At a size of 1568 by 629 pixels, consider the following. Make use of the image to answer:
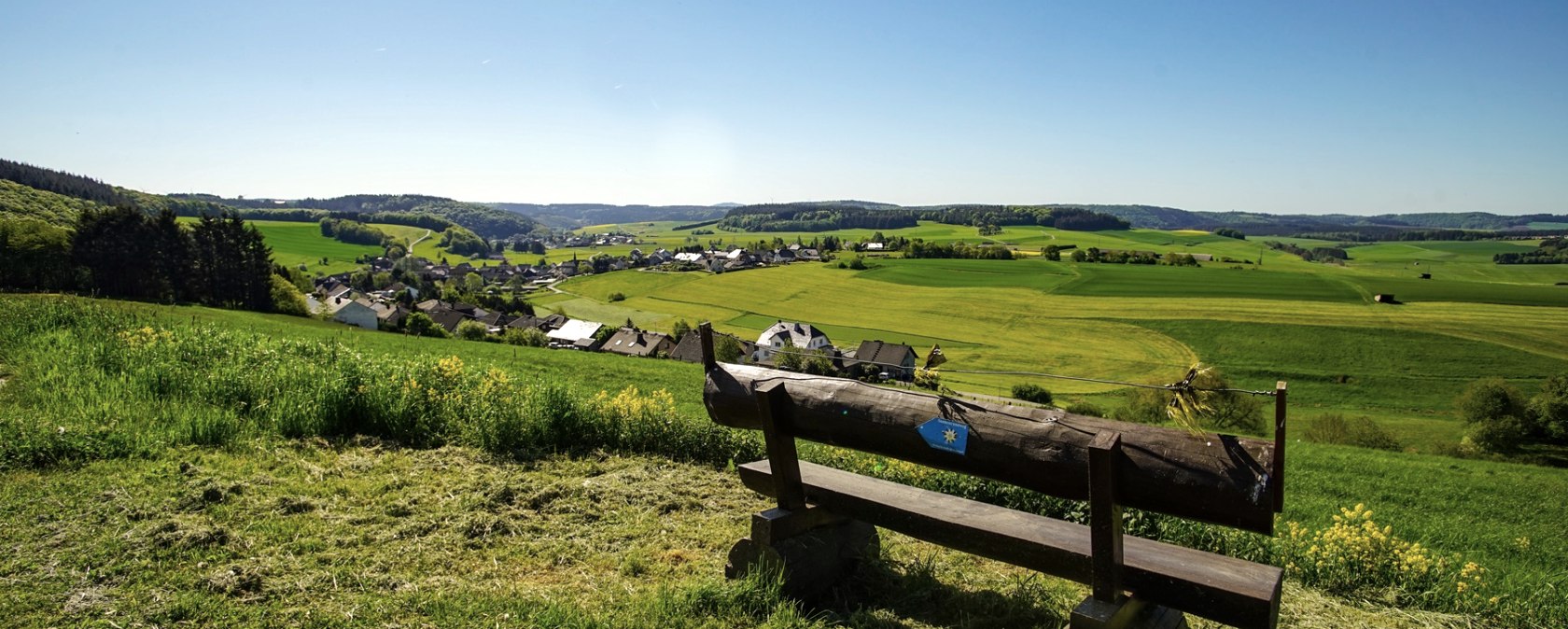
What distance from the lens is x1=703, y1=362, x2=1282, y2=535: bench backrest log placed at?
2.88 m

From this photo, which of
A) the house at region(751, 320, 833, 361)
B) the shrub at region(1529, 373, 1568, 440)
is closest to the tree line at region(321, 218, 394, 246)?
the house at region(751, 320, 833, 361)

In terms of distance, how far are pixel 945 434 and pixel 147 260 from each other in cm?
5534

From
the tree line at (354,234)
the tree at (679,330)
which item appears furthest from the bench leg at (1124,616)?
the tree line at (354,234)

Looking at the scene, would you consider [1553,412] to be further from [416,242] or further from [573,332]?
[416,242]

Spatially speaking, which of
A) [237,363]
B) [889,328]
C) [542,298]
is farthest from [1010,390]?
[542,298]

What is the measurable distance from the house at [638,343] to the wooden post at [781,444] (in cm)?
4381

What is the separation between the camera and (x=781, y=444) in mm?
4426

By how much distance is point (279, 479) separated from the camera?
5855mm

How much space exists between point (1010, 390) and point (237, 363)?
32893 millimetres

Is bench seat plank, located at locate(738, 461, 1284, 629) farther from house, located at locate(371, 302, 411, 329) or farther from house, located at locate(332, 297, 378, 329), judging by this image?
house, located at locate(332, 297, 378, 329)

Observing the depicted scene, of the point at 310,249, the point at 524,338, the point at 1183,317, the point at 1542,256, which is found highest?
the point at 1542,256

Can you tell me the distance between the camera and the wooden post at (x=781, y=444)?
433cm

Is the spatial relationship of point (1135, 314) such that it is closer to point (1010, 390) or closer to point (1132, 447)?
point (1010, 390)

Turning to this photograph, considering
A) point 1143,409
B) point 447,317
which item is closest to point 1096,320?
point 1143,409
